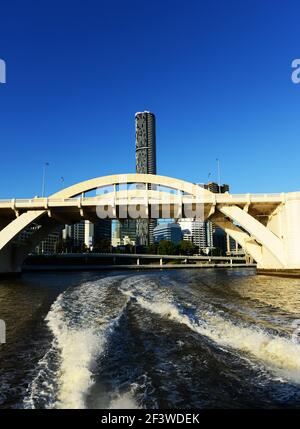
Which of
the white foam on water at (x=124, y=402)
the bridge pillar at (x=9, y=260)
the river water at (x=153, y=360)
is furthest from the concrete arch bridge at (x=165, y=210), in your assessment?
the white foam on water at (x=124, y=402)

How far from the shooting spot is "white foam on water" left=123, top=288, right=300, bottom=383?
8.14 metres

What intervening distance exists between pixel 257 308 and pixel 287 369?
382 inches

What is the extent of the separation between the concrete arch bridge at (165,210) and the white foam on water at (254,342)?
36.3 metres

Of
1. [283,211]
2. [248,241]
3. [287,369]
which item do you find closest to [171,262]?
[248,241]

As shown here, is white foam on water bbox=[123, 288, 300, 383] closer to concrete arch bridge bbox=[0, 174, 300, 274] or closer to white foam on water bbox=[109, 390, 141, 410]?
white foam on water bbox=[109, 390, 141, 410]

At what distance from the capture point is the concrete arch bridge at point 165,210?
48.1m

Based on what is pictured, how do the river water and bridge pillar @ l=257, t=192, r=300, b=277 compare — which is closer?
the river water

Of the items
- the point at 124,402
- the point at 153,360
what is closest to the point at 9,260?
the point at 153,360

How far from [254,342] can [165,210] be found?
4727 centimetres

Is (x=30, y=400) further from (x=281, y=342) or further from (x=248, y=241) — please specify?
(x=248, y=241)

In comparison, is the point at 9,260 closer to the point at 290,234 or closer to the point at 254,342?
the point at 290,234

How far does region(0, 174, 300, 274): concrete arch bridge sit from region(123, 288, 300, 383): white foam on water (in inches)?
1431

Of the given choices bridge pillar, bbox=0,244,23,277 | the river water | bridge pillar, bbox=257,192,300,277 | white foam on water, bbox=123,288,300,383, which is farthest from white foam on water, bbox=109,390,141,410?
bridge pillar, bbox=0,244,23,277

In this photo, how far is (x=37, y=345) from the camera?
10.7 meters
